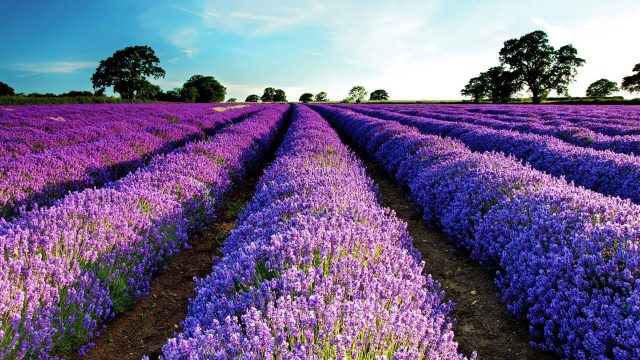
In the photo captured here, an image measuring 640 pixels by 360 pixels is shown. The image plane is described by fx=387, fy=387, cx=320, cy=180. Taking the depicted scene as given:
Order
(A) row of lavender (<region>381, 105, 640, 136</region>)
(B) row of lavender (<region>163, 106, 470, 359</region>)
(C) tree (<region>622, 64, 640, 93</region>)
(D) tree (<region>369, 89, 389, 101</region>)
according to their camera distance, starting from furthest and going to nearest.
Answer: (D) tree (<region>369, 89, 389, 101</region>) → (C) tree (<region>622, 64, 640, 93</region>) → (A) row of lavender (<region>381, 105, 640, 136</region>) → (B) row of lavender (<region>163, 106, 470, 359</region>)

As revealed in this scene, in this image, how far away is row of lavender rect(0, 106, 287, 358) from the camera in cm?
242

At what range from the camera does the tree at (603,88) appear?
74.4m

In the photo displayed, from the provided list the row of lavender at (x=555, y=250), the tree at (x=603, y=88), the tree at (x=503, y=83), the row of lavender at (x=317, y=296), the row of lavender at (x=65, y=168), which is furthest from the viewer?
the tree at (x=603, y=88)

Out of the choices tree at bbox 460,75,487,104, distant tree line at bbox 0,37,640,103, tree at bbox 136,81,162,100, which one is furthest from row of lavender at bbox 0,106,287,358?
tree at bbox 460,75,487,104

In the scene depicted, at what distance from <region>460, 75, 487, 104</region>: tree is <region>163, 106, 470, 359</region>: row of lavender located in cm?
8279

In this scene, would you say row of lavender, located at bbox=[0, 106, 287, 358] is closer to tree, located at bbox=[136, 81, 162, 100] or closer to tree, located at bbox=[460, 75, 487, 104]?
tree, located at bbox=[136, 81, 162, 100]

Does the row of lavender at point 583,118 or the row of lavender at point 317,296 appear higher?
the row of lavender at point 583,118

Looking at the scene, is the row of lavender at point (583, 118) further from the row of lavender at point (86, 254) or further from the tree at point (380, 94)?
the tree at point (380, 94)

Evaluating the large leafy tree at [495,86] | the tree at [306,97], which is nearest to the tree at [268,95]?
the tree at [306,97]

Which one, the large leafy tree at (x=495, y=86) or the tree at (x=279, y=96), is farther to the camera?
the tree at (x=279, y=96)

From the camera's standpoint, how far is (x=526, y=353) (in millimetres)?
2963

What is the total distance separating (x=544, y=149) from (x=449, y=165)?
293 cm

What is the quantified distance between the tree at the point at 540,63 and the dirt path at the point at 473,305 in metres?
61.2

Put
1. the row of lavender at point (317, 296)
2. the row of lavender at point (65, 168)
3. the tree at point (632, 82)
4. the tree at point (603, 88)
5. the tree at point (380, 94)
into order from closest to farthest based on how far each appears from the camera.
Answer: the row of lavender at point (317, 296), the row of lavender at point (65, 168), the tree at point (632, 82), the tree at point (603, 88), the tree at point (380, 94)
